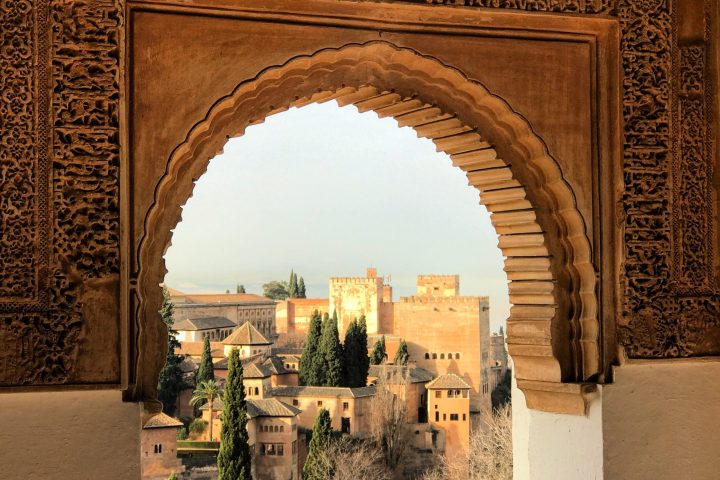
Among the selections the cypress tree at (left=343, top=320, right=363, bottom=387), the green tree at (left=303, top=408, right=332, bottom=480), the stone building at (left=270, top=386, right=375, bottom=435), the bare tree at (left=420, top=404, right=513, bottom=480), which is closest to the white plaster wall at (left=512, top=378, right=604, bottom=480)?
the bare tree at (left=420, top=404, right=513, bottom=480)

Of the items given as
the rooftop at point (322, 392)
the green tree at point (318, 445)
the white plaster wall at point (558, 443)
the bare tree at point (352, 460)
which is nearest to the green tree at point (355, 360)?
the rooftop at point (322, 392)

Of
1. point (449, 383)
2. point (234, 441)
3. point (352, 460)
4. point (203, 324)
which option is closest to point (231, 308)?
point (203, 324)

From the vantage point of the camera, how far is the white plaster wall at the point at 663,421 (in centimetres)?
353

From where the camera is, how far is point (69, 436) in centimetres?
299

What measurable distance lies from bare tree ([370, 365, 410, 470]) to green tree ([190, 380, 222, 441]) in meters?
5.50

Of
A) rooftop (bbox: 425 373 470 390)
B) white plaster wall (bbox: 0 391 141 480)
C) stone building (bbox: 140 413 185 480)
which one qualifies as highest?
white plaster wall (bbox: 0 391 141 480)

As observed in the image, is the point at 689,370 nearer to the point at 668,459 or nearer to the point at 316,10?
the point at 668,459

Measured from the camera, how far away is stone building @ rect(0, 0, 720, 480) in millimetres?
3004

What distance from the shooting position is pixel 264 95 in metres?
3.36

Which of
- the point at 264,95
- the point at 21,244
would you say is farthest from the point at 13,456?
the point at 264,95

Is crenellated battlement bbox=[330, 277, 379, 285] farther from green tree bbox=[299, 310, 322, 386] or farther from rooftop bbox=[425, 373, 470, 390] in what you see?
green tree bbox=[299, 310, 322, 386]

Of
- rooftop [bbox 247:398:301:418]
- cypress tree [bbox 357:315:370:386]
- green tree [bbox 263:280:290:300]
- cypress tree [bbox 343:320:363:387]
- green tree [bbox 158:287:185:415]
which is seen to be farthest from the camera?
green tree [bbox 263:280:290:300]

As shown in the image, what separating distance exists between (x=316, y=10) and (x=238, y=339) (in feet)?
123

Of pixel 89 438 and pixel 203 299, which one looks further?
pixel 203 299
